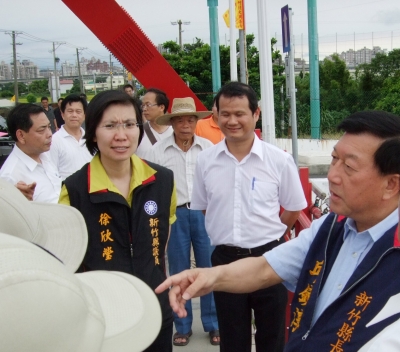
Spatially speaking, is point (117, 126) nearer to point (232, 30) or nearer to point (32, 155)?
point (32, 155)

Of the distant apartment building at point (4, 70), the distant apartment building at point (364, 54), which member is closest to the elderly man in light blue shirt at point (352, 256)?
the distant apartment building at point (364, 54)

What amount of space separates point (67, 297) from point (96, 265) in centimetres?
123

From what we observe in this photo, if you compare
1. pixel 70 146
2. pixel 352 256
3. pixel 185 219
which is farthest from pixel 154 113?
pixel 352 256

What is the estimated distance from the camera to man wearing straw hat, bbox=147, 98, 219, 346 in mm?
3605

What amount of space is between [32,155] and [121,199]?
146 centimetres

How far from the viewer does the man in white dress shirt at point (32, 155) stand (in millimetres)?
3137

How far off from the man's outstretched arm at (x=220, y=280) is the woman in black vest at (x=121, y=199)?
48 centimetres

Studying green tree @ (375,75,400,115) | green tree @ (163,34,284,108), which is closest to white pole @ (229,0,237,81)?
green tree @ (375,75,400,115)

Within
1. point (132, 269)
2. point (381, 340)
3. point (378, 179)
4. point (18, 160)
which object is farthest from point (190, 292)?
point (18, 160)

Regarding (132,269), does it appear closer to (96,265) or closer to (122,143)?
(96,265)

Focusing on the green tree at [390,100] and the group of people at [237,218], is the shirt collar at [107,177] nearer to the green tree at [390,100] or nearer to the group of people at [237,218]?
the group of people at [237,218]

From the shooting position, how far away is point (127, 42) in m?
5.16

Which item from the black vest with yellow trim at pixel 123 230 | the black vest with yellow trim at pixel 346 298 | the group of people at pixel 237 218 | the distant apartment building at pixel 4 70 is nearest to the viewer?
the black vest with yellow trim at pixel 346 298

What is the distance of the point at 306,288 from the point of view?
168 centimetres
